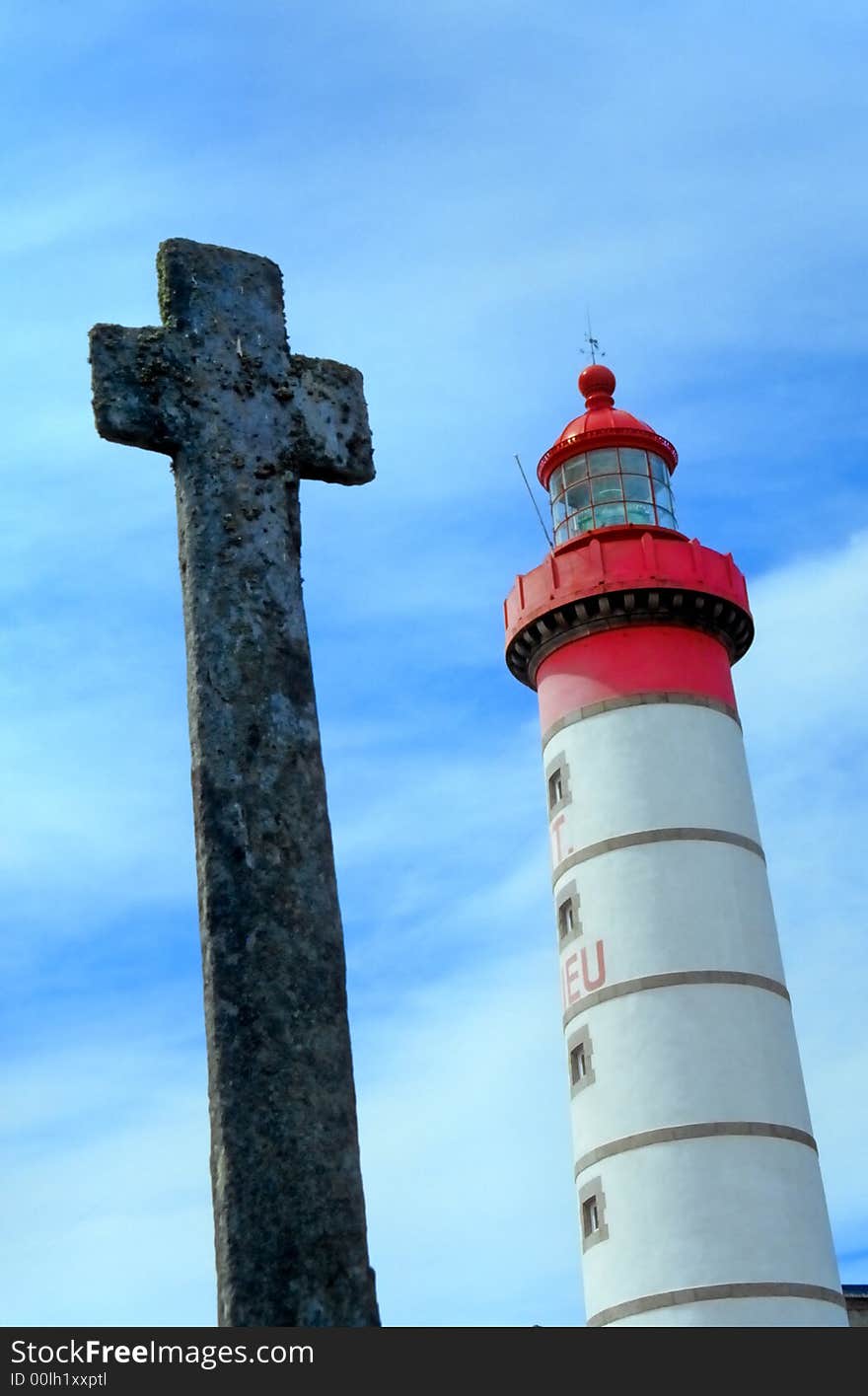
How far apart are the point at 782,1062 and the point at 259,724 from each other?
18496mm

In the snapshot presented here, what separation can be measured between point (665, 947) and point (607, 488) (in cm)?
806

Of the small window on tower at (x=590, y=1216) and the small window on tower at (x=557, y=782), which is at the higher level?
the small window on tower at (x=557, y=782)

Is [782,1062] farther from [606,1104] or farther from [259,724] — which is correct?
[259,724]

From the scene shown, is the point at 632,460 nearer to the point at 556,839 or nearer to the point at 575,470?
the point at 575,470

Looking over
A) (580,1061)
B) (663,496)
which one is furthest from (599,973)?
(663,496)

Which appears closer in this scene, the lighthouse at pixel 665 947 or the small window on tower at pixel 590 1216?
the lighthouse at pixel 665 947

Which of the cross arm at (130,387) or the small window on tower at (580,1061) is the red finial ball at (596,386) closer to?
the small window on tower at (580,1061)

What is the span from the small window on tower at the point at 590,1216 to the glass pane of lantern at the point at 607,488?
1071 cm

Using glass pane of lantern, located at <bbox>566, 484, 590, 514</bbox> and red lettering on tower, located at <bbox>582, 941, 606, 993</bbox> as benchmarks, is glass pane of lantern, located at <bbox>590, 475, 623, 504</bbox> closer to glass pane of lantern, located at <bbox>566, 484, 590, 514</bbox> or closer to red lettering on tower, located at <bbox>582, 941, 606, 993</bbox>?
glass pane of lantern, located at <bbox>566, 484, 590, 514</bbox>

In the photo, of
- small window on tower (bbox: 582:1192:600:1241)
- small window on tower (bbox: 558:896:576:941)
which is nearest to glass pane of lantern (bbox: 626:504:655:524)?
small window on tower (bbox: 558:896:576:941)

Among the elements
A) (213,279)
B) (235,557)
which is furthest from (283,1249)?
(213,279)

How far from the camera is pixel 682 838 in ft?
75.8

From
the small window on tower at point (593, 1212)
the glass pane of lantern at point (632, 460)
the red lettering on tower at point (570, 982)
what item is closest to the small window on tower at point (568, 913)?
the red lettering on tower at point (570, 982)

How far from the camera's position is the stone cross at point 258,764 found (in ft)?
15.5
